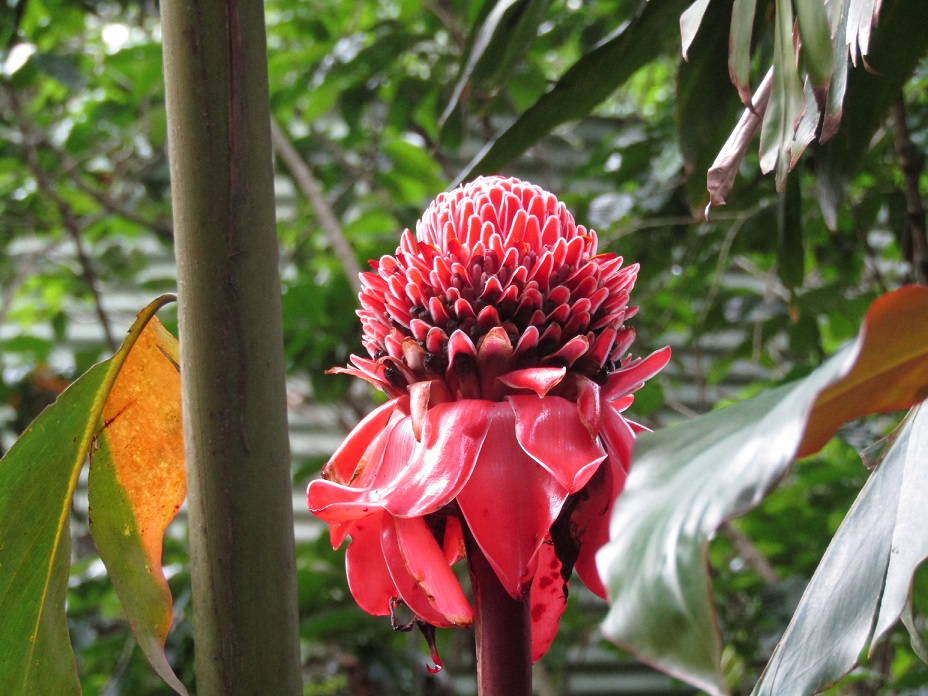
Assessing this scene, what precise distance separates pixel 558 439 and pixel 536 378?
0.02m

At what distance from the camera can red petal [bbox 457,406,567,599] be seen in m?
0.27

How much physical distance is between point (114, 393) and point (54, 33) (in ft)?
4.63

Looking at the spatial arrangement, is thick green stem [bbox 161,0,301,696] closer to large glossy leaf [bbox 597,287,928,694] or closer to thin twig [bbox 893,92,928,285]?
large glossy leaf [bbox 597,287,928,694]

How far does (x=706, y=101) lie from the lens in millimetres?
524

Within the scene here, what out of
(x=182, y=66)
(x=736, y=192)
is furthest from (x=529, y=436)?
(x=736, y=192)

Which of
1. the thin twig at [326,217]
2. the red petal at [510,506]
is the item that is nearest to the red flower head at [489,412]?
the red petal at [510,506]

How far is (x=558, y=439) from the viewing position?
0.93 ft

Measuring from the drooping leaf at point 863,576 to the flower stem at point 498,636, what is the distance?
0.31 ft

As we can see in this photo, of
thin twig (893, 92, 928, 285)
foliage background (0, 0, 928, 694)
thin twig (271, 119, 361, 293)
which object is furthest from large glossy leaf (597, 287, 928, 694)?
thin twig (271, 119, 361, 293)

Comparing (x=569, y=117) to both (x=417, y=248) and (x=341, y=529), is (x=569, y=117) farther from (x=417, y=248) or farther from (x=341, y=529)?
(x=341, y=529)

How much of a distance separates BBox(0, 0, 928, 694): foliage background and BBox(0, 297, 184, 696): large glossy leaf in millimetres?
305

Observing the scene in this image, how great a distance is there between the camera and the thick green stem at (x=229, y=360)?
30 cm

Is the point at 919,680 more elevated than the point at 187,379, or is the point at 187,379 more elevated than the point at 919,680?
the point at 187,379

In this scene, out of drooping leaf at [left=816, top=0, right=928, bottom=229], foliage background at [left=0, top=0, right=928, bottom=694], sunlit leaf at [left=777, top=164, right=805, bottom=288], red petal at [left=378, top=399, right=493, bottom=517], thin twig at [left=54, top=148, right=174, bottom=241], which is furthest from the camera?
thin twig at [left=54, top=148, right=174, bottom=241]
